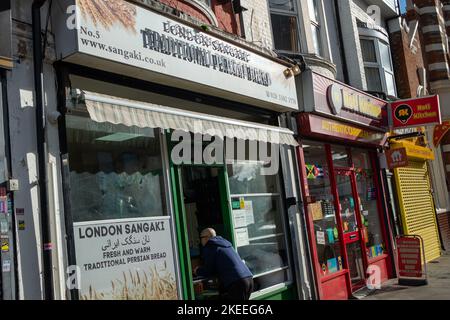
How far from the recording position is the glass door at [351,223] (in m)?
9.98

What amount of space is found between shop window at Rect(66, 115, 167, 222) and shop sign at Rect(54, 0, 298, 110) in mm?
751

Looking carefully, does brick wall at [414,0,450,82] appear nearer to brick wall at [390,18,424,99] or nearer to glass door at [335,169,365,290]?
brick wall at [390,18,424,99]

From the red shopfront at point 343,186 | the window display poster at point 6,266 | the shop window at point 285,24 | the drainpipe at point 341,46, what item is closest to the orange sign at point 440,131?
the red shopfront at point 343,186

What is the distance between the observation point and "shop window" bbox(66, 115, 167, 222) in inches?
208

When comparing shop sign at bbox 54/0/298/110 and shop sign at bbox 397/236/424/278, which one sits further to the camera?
shop sign at bbox 397/236/424/278

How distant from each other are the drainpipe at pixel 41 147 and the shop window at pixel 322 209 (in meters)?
5.14

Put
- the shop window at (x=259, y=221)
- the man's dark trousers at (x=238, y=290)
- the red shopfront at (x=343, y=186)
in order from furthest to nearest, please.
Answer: the red shopfront at (x=343, y=186), the shop window at (x=259, y=221), the man's dark trousers at (x=238, y=290)

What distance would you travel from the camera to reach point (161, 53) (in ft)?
19.1

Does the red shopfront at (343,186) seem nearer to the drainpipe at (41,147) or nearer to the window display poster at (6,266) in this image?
the drainpipe at (41,147)

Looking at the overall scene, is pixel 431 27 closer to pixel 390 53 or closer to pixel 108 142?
pixel 390 53

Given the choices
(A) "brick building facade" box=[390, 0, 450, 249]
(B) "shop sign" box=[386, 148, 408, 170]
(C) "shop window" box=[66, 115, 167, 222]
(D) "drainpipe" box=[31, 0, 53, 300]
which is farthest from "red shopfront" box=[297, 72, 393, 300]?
(D) "drainpipe" box=[31, 0, 53, 300]

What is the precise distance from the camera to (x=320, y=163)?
31.7 feet

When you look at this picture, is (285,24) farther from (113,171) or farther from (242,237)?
(113,171)

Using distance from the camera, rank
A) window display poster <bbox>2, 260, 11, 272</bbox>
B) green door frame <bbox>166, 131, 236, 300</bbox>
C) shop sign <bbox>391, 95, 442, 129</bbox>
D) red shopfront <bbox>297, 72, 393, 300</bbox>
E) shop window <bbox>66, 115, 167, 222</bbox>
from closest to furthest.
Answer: window display poster <bbox>2, 260, 11, 272</bbox>
shop window <bbox>66, 115, 167, 222</bbox>
green door frame <bbox>166, 131, 236, 300</bbox>
red shopfront <bbox>297, 72, 393, 300</bbox>
shop sign <bbox>391, 95, 442, 129</bbox>
